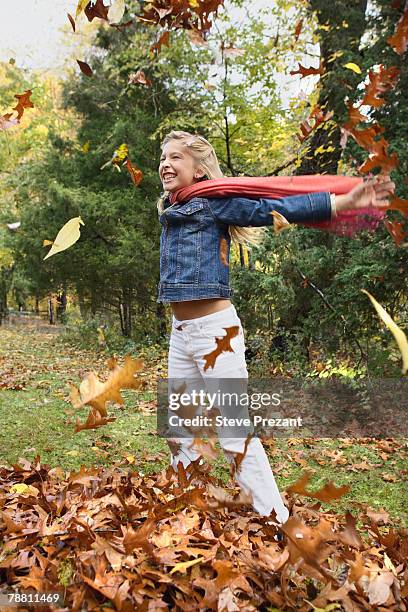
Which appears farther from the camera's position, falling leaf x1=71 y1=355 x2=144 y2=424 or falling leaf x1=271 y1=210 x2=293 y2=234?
falling leaf x1=271 y1=210 x2=293 y2=234

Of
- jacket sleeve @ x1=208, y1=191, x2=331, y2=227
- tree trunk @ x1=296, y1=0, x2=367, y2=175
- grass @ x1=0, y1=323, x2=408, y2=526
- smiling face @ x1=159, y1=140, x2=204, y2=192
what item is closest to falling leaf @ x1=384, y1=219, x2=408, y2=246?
jacket sleeve @ x1=208, y1=191, x2=331, y2=227

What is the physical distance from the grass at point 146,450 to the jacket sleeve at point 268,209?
2020 millimetres

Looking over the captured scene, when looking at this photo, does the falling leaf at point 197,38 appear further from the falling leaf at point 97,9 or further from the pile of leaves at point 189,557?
the pile of leaves at point 189,557

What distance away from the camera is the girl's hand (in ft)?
5.76

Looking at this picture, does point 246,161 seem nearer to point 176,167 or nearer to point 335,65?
point 335,65

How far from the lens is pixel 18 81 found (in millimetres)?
15578

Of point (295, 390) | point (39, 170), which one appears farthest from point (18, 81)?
point (295, 390)

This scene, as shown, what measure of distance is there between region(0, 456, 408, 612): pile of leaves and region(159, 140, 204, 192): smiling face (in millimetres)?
1350

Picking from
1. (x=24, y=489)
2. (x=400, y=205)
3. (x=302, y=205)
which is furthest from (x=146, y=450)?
(x=400, y=205)

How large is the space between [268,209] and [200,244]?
35cm

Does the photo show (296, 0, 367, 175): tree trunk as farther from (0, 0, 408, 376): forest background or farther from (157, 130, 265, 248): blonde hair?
(157, 130, 265, 248): blonde hair

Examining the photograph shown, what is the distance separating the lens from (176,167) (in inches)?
88.2

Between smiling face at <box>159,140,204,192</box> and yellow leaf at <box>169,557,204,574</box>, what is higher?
smiling face at <box>159,140,204,192</box>

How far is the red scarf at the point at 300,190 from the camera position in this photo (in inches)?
72.5
